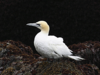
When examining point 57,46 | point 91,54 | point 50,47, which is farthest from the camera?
point 91,54

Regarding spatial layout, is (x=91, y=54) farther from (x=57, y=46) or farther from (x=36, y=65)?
(x=36, y=65)

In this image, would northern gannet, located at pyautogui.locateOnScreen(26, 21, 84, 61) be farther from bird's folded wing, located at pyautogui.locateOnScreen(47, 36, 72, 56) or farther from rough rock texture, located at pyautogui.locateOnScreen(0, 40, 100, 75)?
rough rock texture, located at pyautogui.locateOnScreen(0, 40, 100, 75)

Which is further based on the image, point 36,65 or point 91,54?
point 91,54

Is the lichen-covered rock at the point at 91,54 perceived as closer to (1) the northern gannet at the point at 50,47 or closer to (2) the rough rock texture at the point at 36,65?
(2) the rough rock texture at the point at 36,65

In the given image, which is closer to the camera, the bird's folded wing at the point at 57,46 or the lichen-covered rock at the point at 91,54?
the bird's folded wing at the point at 57,46

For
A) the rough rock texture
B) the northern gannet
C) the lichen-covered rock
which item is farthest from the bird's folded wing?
the lichen-covered rock

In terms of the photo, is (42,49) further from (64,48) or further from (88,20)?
(88,20)

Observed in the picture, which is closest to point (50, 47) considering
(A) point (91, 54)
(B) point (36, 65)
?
(B) point (36, 65)

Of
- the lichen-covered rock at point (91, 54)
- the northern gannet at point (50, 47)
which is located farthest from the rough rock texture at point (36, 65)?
the northern gannet at point (50, 47)

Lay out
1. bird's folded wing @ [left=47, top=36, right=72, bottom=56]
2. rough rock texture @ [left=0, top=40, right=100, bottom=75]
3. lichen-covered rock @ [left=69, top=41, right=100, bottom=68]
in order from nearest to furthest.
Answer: rough rock texture @ [left=0, top=40, right=100, bottom=75] → bird's folded wing @ [left=47, top=36, right=72, bottom=56] → lichen-covered rock @ [left=69, top=41, right=100, bottom=68]

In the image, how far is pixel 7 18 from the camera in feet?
22.3

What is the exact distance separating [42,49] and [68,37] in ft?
9.33

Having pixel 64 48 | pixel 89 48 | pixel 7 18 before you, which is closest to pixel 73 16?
pixel 89 48

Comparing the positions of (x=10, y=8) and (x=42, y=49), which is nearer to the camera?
(x=42, y=49)
